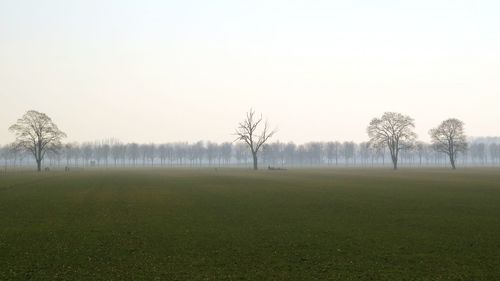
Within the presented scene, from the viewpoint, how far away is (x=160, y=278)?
496 inches

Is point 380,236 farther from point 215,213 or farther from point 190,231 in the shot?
point 215,213

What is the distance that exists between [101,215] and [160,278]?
14.5m

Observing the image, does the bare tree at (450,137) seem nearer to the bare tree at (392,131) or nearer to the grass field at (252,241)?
the bare tree at (392,131)

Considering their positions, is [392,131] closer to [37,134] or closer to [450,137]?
[450,137]

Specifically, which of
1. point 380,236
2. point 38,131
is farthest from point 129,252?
point 38,131

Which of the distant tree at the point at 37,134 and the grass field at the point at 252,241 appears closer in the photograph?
the grass field at the point at 252,241

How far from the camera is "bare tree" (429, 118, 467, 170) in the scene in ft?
363

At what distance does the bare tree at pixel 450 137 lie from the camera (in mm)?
110688

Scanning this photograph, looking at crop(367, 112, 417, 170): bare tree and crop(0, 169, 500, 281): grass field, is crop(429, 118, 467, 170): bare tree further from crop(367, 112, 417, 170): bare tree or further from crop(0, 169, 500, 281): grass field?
crop(0, 169, 500, 281): grass field

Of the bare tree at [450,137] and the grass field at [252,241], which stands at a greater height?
the bare tree at [450,137]

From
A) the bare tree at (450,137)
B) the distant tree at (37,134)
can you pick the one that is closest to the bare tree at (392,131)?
the bare tree at (450,137)

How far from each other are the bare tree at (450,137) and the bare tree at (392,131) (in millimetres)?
8521

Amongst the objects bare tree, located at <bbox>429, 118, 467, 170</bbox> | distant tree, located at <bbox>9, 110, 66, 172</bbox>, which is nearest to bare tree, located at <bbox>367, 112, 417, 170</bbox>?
bare tree, located at <bbox>429, 118, 467, 170</bbox>

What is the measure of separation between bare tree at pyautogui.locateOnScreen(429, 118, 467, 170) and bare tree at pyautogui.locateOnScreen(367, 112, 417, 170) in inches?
335
